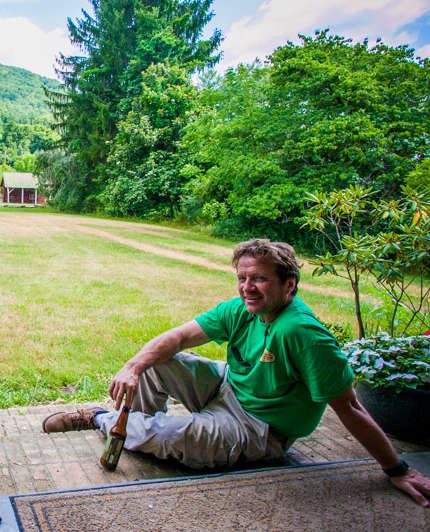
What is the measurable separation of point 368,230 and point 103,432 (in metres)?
2.54

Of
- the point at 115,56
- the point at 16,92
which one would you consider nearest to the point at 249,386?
the point at 16,92

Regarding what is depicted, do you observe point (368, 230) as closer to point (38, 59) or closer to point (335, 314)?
point (335, 314)

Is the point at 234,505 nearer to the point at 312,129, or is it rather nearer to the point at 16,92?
the point at 312,129

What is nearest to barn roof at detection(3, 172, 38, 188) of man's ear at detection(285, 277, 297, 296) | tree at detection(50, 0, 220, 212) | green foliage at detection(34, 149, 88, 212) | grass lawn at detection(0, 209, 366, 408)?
green foliage at detection(34, 149, 88, 212)

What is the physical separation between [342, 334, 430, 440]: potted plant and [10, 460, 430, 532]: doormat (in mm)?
454

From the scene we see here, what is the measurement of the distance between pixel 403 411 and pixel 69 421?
1143 mm

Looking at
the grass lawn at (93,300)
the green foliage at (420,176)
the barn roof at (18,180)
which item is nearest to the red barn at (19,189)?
the barn roof at (18,180)

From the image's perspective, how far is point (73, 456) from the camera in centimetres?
177

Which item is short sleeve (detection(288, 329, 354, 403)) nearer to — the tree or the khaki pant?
the khaki pant

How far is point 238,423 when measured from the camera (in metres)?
1.67

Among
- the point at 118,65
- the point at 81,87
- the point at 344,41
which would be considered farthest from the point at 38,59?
the point at 81,87

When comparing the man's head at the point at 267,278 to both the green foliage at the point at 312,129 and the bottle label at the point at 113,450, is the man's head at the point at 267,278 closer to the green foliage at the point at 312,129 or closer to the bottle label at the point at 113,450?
the bottle label at the point at 113,450

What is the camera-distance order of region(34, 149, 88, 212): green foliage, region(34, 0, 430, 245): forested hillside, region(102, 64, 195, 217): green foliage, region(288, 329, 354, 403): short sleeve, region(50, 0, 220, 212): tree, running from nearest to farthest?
1. region(288, 329, 354, 403): short sleeve
2. region(34, 0, 430, 245): forested hillside
3. region(50, 0, 220, 212): tree
4. region(102, 64, 195, 217): green foliage
5. region(34, 149, 88, 212): green foliage

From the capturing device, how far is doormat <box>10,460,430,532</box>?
4.36 feet
